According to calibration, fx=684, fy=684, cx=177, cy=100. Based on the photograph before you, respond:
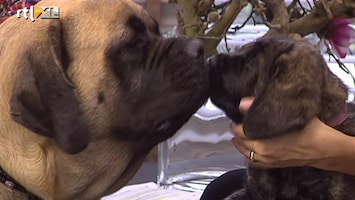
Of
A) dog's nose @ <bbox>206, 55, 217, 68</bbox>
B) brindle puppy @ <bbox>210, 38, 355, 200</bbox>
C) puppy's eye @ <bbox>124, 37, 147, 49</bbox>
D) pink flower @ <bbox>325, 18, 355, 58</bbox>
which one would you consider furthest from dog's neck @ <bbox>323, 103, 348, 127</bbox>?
puppy's eye @ <bbox>124, 37, 147, 49</bbox>

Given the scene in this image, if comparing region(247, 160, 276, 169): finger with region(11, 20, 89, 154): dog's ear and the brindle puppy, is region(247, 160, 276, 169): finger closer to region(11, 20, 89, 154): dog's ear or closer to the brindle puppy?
the brindle puppy

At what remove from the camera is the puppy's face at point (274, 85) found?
141 centimetres

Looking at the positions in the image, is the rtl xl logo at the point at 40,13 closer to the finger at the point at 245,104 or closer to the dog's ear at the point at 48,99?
the dog's ear at the point at 48,99

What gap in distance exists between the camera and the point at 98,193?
4.58ft

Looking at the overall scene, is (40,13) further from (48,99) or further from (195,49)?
(195,49)

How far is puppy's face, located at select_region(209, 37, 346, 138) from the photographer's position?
4.64ft

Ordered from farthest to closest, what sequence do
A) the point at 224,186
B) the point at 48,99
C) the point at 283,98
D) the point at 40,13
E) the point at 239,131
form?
the point at 224,186, the point at 239,131, the point at 283,98, the point at 40,13, the point at 48,99

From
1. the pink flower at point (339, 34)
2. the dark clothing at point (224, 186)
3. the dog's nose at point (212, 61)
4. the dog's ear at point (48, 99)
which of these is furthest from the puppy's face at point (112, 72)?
the dark clothing at point (224, 186)

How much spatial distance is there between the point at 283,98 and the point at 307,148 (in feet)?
0.52

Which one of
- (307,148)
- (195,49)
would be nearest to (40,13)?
(195,49)

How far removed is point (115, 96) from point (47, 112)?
17 cm

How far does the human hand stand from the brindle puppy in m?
0.03

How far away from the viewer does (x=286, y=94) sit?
142 centimetres

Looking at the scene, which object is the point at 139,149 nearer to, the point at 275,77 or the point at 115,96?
the point at 115,96
